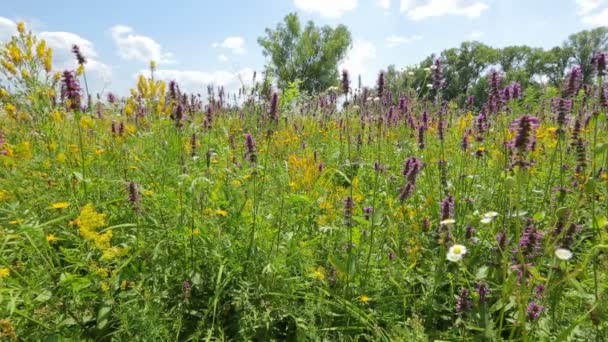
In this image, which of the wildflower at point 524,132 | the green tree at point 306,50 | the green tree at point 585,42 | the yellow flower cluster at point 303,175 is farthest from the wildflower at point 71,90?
the green tree at point 585,42

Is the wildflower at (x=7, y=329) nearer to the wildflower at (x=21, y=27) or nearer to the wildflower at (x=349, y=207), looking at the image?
the wildflower at (x=349, y=207)

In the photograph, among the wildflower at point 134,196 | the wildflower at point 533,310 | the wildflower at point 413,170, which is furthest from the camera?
the wildflower at point 413,170

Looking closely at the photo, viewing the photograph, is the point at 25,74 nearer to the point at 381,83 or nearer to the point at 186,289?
the point at 186,289

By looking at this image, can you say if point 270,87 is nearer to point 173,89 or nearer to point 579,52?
point 173,89

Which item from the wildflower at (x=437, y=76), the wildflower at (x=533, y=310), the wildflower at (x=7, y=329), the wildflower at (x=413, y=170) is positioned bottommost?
the wildflower at (x=533, y=310)

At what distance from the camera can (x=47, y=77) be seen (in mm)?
2676

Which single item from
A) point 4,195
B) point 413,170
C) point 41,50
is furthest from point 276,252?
point 41,50

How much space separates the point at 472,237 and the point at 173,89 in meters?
2.56

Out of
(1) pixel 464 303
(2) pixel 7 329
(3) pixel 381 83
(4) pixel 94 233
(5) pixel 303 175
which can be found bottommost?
(1) pixel 464 303

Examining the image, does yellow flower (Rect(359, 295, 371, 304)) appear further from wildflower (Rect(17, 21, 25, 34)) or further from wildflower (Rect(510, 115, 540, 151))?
wildflower (Rect(17, 21, 25, 34))

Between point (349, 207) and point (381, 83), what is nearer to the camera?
point (349, 207)

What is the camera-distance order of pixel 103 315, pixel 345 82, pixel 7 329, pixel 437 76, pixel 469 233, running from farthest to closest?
1. pixel 437 76
2. pixel 345 82
3. pixel 469 233
4. pixel 103 315
5. pixel 7 329

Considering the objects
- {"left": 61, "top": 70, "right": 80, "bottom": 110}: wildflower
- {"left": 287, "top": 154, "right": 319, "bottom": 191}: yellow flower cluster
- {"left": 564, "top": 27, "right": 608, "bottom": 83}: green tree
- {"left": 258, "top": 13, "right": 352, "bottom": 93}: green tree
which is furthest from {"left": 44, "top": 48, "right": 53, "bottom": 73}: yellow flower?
{"left": 564, "top": 27, "right": 608, "bottom": 83}: green tree

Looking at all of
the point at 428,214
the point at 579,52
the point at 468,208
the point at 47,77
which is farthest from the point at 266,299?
the point at 579,52
